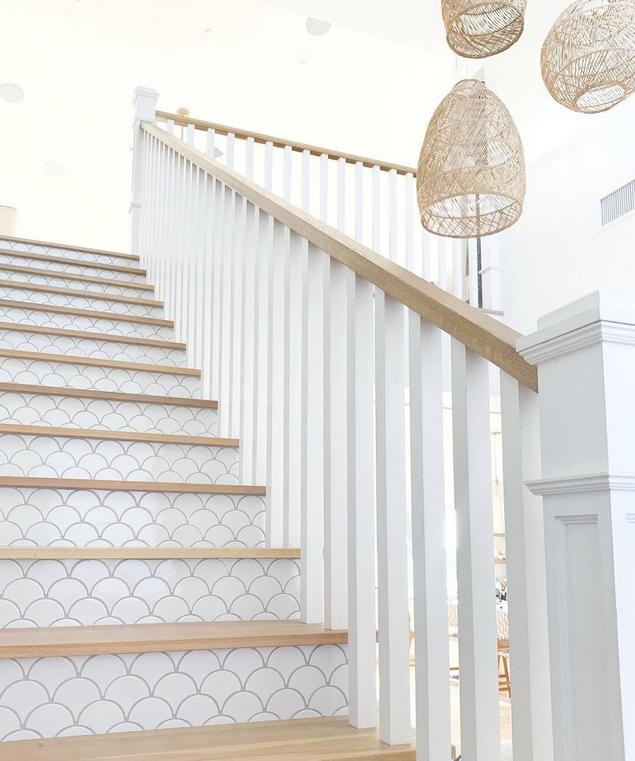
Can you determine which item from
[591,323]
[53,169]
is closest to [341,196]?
[591,323]

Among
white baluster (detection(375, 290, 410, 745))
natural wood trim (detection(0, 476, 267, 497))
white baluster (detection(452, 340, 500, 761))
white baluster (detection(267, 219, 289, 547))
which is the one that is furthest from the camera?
white baluster (detection(267, 219, 289, 547))

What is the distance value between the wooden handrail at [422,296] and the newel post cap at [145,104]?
242 cm

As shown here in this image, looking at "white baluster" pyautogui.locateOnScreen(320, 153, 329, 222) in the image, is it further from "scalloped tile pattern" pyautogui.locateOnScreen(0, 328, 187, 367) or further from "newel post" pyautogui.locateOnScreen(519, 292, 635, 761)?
"newel post" pyautogui.locateOnScreen(519, 292, 635, 761)

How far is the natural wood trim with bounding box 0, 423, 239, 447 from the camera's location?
2.20m

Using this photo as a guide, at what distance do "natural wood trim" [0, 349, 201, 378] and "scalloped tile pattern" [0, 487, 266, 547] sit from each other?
0.89m

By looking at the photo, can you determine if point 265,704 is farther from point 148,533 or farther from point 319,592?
point 148,533

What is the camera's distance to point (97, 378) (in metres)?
2.82

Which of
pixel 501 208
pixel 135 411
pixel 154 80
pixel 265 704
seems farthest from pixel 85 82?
pixel 265 704

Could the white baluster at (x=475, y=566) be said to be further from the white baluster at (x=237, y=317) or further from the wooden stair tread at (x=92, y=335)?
the wooden stair tread at (x=92, y=335)

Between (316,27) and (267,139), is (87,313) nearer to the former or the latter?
(267,139)

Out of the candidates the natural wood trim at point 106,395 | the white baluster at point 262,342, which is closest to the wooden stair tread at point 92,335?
the natural wood trim at point 106,395

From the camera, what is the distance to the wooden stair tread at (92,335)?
296 cm

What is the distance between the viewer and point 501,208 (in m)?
3.56

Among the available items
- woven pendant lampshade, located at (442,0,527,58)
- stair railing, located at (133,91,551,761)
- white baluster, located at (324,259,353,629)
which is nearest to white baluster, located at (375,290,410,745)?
stair railing, located at (133,91,551,761)
